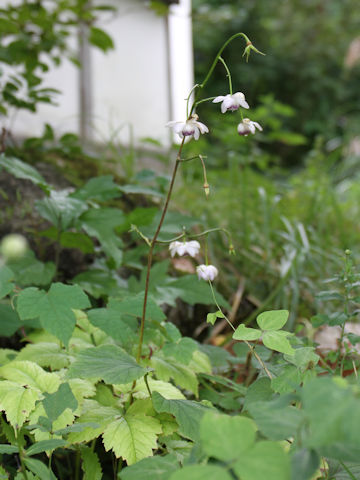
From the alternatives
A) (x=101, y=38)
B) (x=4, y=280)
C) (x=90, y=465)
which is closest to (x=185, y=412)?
(x=90, y=465)

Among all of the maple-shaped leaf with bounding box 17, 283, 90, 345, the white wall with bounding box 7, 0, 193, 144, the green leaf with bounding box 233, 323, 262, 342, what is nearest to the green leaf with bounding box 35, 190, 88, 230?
the maple-shaped leaf with bounding box 17, 283, 90, 345

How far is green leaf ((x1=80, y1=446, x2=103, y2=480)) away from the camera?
2.61ft

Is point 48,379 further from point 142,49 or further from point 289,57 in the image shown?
point 289,57

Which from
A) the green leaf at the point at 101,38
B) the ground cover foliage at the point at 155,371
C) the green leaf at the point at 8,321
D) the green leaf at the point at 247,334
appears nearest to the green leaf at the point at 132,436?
the ground cover foliage at the point at 155,371

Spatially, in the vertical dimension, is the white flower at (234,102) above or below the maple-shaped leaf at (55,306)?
above

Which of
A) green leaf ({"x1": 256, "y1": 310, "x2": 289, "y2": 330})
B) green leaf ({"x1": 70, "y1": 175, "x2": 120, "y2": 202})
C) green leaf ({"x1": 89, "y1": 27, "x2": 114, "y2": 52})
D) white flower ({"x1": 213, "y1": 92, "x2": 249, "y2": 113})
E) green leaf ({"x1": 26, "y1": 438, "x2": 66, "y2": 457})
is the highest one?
green leaf ({"x1": 89, "y1": 27, "x2": 114, "y2": 52})

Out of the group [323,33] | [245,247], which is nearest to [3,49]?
[245,247]

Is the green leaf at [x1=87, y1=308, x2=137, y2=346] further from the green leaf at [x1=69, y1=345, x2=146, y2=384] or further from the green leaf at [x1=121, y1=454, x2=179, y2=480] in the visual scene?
the green leaf at [x1=121, y1=454, x2=179, y2=480]

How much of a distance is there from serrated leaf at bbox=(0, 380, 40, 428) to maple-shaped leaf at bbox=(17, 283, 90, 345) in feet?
0.43

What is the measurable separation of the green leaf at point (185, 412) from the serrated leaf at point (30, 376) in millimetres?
223

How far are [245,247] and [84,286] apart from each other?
3.15 feet

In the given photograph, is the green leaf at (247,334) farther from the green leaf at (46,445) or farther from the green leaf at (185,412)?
the green leaf at (46,445)

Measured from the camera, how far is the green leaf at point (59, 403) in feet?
2.27

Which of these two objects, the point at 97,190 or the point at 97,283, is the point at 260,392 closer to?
the point at 97,283
